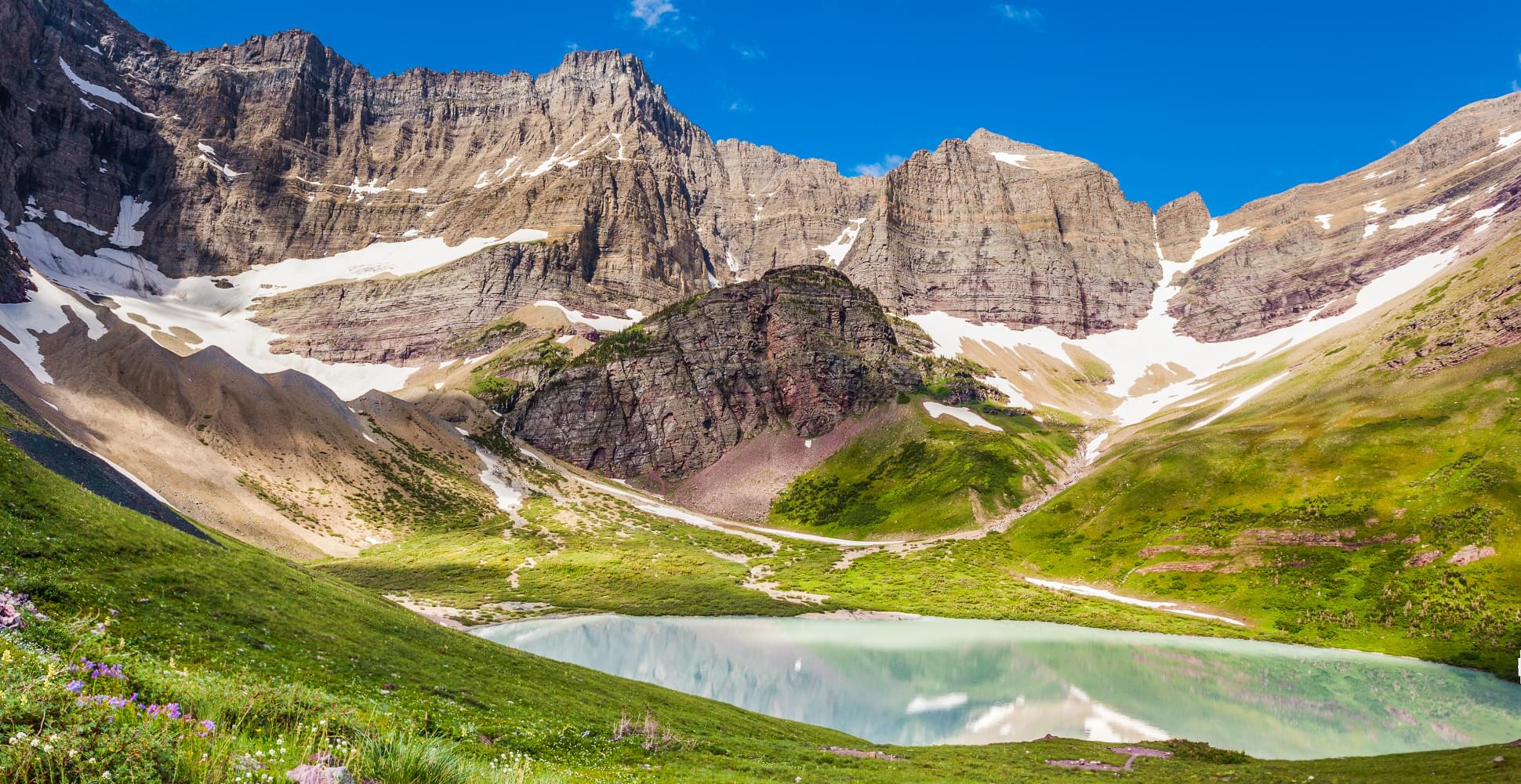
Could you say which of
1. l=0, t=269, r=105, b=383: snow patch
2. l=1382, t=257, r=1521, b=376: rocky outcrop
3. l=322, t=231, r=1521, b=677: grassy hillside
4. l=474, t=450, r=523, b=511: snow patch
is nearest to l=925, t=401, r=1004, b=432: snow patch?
l=322, t=231, r=1521, b=677: grassy hillside

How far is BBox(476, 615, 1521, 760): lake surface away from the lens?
45.2 meters

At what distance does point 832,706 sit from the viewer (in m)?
51.1

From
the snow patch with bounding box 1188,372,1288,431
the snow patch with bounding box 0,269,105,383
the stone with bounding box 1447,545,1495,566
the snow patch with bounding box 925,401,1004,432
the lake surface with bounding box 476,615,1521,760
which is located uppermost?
the snow patch with bounding box 1188,372,1288,431

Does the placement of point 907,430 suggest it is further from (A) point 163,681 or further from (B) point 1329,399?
(A) point 163,681

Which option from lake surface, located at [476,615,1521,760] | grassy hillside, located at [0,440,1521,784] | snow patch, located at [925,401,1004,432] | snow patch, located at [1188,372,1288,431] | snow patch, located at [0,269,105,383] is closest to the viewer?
grassy hillside, located at [0,440,1521,784]

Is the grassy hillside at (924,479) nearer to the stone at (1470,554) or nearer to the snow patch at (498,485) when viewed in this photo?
the snow patch at (498,485)

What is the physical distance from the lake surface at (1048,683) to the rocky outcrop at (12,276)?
14222 centimetres

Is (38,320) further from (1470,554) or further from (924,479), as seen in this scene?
(1470,554)

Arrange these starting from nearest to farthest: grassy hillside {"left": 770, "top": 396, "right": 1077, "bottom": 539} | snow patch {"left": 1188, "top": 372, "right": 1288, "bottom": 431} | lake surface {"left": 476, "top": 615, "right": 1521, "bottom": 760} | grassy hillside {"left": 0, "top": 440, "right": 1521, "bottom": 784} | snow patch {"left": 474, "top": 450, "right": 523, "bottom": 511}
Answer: grassy hillside {"left": 0, "top": 440, "right": 1521, "bottom": 784}
lake surface {"left": 476, "top": 615, "right": 1521, "bottom": 760}
grassy hillside {"left": 770, "top": 396, "right": 1077, "bottom": 539}
snow patch {"left": 474, "top": 450, "right": 523, "bottom": 511}
snow patch {"left": 1188, "top": 372, "right": 1288, "bottom": 431}

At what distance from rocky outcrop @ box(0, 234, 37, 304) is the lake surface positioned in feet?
467

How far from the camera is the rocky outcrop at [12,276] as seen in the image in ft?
458

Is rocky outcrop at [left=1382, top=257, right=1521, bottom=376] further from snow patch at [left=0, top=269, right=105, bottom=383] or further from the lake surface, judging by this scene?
snow patch at [left=0, top=269, right=105, bottom=383]

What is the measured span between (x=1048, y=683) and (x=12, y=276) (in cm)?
20170

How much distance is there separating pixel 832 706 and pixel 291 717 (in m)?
45.3
